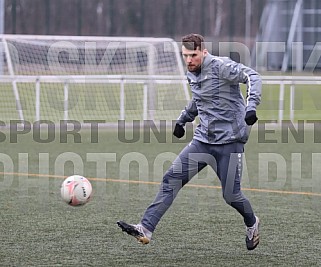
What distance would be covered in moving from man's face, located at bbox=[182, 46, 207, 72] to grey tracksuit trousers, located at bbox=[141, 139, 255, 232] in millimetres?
640

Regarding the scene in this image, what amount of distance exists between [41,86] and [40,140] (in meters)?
4.77

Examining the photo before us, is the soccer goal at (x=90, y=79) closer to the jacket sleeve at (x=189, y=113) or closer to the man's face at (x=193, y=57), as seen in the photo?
the jacket sleeve at (x=189, y=113)

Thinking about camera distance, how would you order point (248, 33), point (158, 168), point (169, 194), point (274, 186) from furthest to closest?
point (248, 33) < point (158, 168) < point (274, 186) < point (169, 194)

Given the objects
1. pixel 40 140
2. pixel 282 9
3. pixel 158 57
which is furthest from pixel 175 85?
pixel 282 9

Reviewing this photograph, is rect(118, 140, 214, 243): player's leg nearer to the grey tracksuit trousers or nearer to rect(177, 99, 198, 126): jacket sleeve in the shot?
the grey tracksuit trousers

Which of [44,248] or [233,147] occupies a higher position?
[233,147]

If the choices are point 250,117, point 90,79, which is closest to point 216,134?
point 250,117

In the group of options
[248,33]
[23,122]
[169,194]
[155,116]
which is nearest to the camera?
[169,194]

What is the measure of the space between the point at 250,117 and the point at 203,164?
0.81 m

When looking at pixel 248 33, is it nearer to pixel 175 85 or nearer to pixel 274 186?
pixel 175 85

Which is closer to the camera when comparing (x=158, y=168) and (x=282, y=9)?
(x=158, y=168)

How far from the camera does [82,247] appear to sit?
7430mm

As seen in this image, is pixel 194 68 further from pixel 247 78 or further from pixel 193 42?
pixel 247 78

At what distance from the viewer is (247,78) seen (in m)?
7.19
